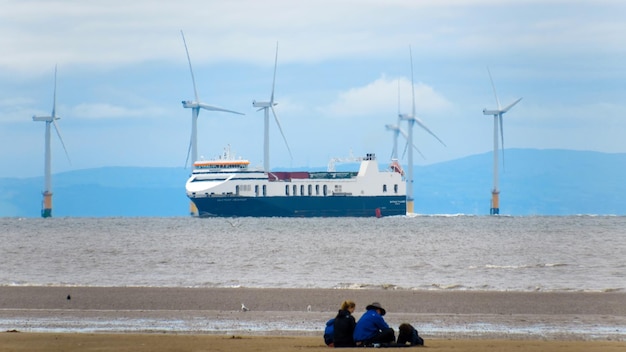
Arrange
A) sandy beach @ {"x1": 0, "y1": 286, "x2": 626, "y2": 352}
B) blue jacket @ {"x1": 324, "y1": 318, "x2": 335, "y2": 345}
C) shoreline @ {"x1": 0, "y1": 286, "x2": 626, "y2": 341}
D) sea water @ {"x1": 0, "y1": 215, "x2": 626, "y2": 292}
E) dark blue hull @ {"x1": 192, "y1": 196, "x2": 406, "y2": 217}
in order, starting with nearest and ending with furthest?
blue jacket @ {"x1": 324, "y1": 318, "x2": 335, "y2": 345} < sandy beach @ {"x1": 0, "y1": 286, "x2": 626, "y2": 352} < shoreline @ {"x1": 0, "y1": 286, "x2": 626, "y2": 341} < sea water @ {"x1": 0, "y1": 215, "x2": 626, "y2": 292} < dark blue hull @ {"x1": 192, "y1": 196, "x2": 406, "y2": 217}

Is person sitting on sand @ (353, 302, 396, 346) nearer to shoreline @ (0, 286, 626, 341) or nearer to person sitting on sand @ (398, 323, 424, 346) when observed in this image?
person sitting on sand @ (398, 323, 424, 346)

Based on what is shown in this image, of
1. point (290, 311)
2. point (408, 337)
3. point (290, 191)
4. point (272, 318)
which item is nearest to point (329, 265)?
point (290, 311)

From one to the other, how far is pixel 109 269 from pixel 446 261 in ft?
54.8

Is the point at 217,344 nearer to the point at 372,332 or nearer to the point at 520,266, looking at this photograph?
the point at 372,332

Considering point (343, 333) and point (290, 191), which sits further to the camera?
point (290, 191)

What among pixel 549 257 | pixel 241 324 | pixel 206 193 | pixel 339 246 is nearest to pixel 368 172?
pixel 206 193

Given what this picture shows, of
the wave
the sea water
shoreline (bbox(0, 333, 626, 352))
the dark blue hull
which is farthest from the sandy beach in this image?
the dark blue hull

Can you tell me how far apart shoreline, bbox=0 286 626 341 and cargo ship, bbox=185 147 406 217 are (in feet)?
403

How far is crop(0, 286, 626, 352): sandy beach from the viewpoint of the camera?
796 inches

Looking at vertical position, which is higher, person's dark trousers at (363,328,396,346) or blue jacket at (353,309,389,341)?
blue jacket at (353,309,389,341)

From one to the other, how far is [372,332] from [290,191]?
147 meters

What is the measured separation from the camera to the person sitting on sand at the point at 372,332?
1950cm

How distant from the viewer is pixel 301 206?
550 feet

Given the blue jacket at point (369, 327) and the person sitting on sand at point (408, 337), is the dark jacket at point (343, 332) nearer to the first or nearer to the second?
the blue jacket at point (369, 327)
